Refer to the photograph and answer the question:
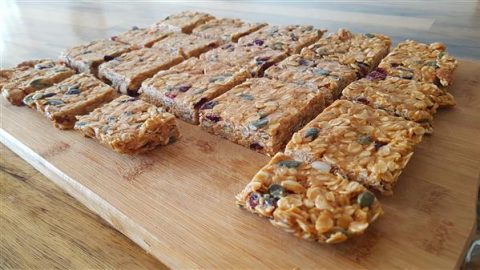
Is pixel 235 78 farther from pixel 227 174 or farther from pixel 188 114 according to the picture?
pixel 227 174

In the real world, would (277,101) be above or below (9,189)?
above

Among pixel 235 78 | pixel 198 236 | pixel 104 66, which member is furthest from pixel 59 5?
pixel 198 236

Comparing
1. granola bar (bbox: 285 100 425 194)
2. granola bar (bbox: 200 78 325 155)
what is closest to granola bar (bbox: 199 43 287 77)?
granola bar (bbox: 200 78 325 155)

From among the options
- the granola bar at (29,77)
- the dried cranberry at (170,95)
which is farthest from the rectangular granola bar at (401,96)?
the granola bar at (29,77)

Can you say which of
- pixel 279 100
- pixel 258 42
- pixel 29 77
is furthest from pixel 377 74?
pixel 29 77

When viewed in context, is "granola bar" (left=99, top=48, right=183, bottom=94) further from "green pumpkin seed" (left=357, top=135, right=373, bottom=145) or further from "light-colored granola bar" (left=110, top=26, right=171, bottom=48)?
"green pumpkin seed" (left=357, top=135, right=373, bottom=145)

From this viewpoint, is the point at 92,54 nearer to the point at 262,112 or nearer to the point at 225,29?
the point at 225,29
